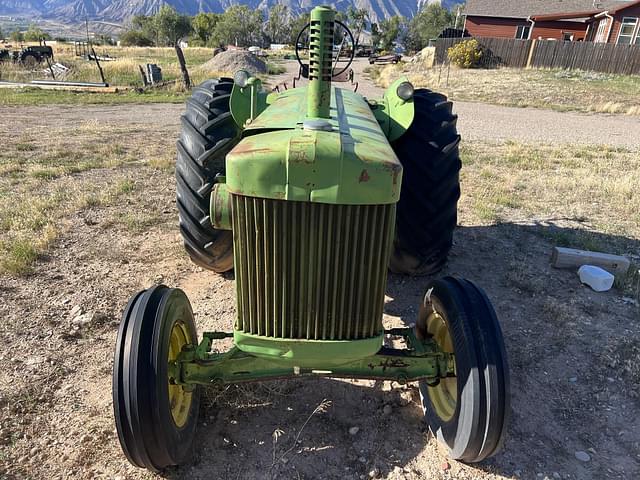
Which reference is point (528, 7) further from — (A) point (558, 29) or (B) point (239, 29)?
(B) point (239, 29)

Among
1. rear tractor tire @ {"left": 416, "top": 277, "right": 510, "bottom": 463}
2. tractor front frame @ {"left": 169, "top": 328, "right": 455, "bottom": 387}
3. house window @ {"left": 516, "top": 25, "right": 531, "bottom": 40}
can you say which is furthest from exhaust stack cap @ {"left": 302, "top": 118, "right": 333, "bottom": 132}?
house window @ {"left": 516, "top": 25, "right": 531, "bottom": 40}

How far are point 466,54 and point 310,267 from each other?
28.5 meters

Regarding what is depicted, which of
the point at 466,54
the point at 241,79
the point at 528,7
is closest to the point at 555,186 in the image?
the point at 241,79

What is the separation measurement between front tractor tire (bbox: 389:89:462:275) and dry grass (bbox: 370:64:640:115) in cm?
1554

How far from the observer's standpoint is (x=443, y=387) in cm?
279

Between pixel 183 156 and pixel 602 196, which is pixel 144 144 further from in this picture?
pixel 602 196

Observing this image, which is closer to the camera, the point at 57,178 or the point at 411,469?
the point at 411,469

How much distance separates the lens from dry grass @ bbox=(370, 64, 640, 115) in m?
17.5

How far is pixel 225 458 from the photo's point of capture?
8.61 ft

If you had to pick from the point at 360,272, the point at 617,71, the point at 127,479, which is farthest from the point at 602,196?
the point at 617,71

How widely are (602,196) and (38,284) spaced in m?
6.74

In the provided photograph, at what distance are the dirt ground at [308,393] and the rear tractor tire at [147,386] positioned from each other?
271 millimetres

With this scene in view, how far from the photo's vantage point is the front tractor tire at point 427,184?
3484mm

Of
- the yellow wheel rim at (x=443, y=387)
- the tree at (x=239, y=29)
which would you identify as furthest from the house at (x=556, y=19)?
the tree at (x=239, y=29)
